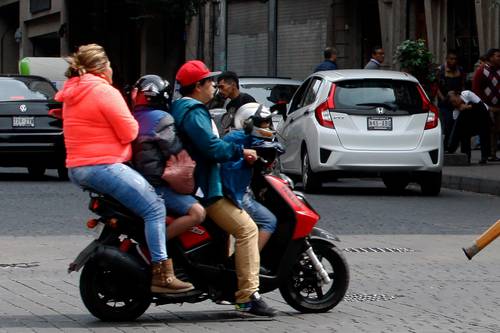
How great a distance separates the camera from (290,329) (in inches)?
335

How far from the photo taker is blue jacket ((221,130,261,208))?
8.77 meters

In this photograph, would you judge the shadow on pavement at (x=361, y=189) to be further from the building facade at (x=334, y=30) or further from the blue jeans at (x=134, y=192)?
the blue jeans at (x=134, y=192)

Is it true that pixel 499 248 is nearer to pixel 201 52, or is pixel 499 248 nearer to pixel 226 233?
pixel 226 233

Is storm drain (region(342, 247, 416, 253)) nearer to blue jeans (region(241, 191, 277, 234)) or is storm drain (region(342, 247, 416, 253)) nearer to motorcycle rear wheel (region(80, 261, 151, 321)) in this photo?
blue jeans (region(241, 191, 277, 234))

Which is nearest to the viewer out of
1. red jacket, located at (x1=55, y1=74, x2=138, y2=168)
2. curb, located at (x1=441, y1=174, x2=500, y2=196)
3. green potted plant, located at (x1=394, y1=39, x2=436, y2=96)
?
red jacket, located at (x1=55, y1=74, x2=138, y2=168)

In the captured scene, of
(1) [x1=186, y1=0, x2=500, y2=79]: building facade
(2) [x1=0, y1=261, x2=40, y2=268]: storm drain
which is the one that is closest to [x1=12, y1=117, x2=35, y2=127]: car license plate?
(2) [x1=0, y1=261, x2=40, y2=268]: storm drain

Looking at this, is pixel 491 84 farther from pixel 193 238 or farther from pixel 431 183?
pixel 193 238

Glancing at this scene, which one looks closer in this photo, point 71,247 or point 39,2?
point 71,247

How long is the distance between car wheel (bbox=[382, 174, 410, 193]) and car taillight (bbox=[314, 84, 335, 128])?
178 centimetres

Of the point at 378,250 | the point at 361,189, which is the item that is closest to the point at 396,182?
the point at 361,189

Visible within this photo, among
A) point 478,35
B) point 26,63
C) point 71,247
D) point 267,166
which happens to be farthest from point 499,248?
point 26,63

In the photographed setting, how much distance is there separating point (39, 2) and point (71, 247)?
52.5 meters

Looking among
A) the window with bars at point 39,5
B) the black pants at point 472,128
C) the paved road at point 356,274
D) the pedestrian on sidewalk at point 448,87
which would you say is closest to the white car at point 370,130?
the paved road at point 356,274

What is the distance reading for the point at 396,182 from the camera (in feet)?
67.1
